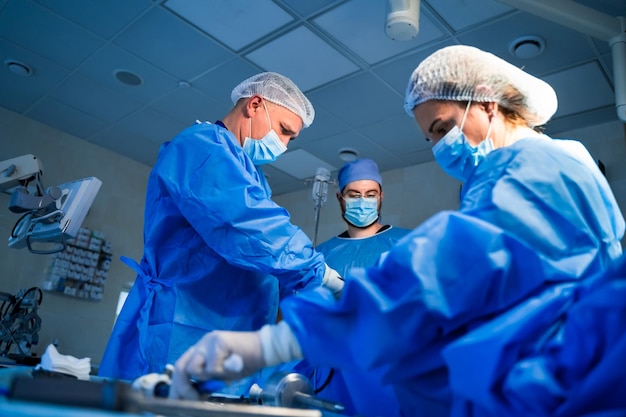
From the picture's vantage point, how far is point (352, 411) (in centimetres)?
110

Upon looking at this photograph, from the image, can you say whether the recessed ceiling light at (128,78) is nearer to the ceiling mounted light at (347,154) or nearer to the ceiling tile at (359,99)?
the ceiling tile at (359,99)

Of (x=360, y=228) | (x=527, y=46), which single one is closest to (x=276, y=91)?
(x=360, y=228)

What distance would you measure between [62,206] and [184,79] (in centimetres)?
157

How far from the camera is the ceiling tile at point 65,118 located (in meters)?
3.95

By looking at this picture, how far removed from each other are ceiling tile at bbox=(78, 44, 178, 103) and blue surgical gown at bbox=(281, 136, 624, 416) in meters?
2.90

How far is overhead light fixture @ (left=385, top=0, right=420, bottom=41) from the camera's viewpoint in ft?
6.53

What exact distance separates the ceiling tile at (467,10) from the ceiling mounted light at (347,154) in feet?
5.59

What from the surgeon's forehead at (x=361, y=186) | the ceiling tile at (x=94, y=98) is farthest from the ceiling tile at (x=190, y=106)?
the surgeon's forehead at (x=361, y=186)

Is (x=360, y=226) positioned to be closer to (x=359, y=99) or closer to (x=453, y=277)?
(x=359, y=99)

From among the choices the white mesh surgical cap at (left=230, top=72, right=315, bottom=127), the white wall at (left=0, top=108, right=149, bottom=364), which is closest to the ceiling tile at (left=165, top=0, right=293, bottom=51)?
the white mesh surgical cap at (left=230, top=72, right=315, bottom=127)

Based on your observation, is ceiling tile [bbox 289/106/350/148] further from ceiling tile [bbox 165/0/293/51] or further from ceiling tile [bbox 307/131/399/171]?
ceiling tile [bbox 165/0/293/51]

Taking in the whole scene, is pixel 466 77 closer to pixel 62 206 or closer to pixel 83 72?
pixel 62 206

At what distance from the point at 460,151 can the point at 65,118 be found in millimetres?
3922

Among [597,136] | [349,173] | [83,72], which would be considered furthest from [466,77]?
[83,72]
